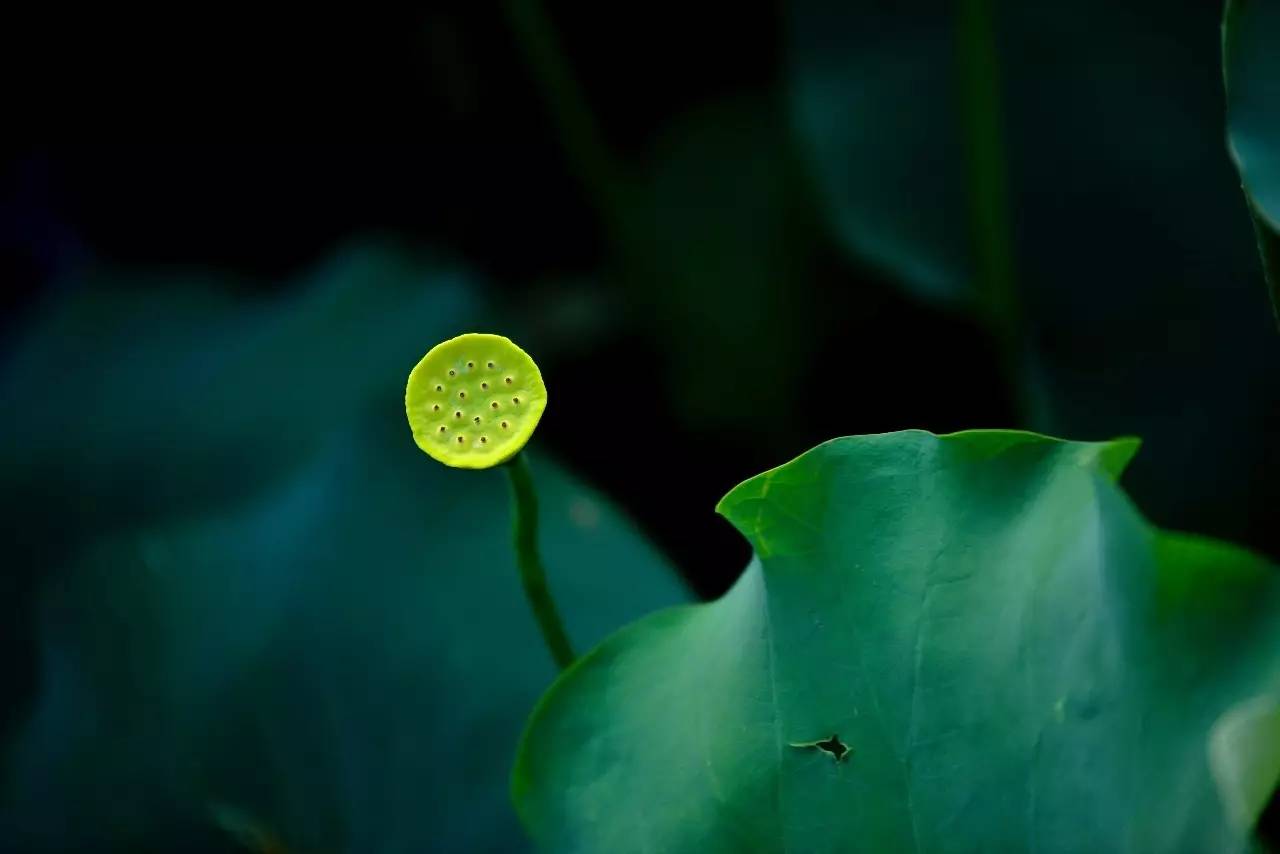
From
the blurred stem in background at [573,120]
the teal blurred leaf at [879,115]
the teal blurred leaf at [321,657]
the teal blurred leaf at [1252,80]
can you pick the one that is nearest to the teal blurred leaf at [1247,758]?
the teal blurred leaf at [1252,80]

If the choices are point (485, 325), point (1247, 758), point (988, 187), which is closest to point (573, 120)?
point (485, 325)

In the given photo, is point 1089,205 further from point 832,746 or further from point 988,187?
point 832,746

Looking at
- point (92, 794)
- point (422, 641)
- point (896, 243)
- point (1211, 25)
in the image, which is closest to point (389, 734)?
point (422, 641)

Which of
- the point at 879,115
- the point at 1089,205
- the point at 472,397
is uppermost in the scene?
the point at 472,397

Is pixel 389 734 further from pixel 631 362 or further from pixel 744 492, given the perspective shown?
pixel 631 362

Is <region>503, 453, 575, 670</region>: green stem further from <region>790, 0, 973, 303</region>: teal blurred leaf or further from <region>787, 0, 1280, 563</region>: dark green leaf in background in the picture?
<region>790, 0, 973, 303</region>: teal blurred leaf

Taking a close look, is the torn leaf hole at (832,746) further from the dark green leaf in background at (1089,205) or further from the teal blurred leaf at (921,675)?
the dark green leaf in background at (1089,205)

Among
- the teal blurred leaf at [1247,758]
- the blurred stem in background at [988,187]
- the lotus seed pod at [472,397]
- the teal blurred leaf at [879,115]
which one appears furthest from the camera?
the teal blurred leaf at [879,115]
